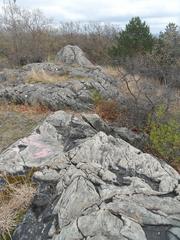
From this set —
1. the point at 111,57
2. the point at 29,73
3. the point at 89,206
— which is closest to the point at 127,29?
the point at 111,57

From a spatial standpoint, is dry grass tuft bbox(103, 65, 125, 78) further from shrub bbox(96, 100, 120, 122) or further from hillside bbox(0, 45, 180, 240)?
hillside bbox(0, 45, 180, 240)

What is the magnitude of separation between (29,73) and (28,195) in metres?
8.04

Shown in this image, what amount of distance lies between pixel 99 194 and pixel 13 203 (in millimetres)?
1134

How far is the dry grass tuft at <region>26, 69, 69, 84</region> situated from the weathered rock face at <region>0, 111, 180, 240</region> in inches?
242

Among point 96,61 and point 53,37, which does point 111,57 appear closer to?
point 96,61

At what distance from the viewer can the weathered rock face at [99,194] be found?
119 inches

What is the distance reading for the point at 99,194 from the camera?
3.50 meters

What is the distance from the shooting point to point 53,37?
73.7 ft

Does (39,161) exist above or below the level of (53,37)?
above

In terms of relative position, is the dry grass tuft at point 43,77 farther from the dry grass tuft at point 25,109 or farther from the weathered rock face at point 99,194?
the weathered rock face at point 99,194

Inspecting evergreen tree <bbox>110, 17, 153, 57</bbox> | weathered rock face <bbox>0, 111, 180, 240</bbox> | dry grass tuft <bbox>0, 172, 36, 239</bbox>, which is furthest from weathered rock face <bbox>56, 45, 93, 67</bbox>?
dry grass tuft <bbox>0, 172, 36, 239</bbox>

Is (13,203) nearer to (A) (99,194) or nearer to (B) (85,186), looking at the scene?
(B) (85,186)

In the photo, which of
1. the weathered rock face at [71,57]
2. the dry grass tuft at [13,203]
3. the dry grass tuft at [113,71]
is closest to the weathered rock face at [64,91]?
the dry grass tuft at [113,71]

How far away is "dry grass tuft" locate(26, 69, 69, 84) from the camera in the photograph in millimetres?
11027
